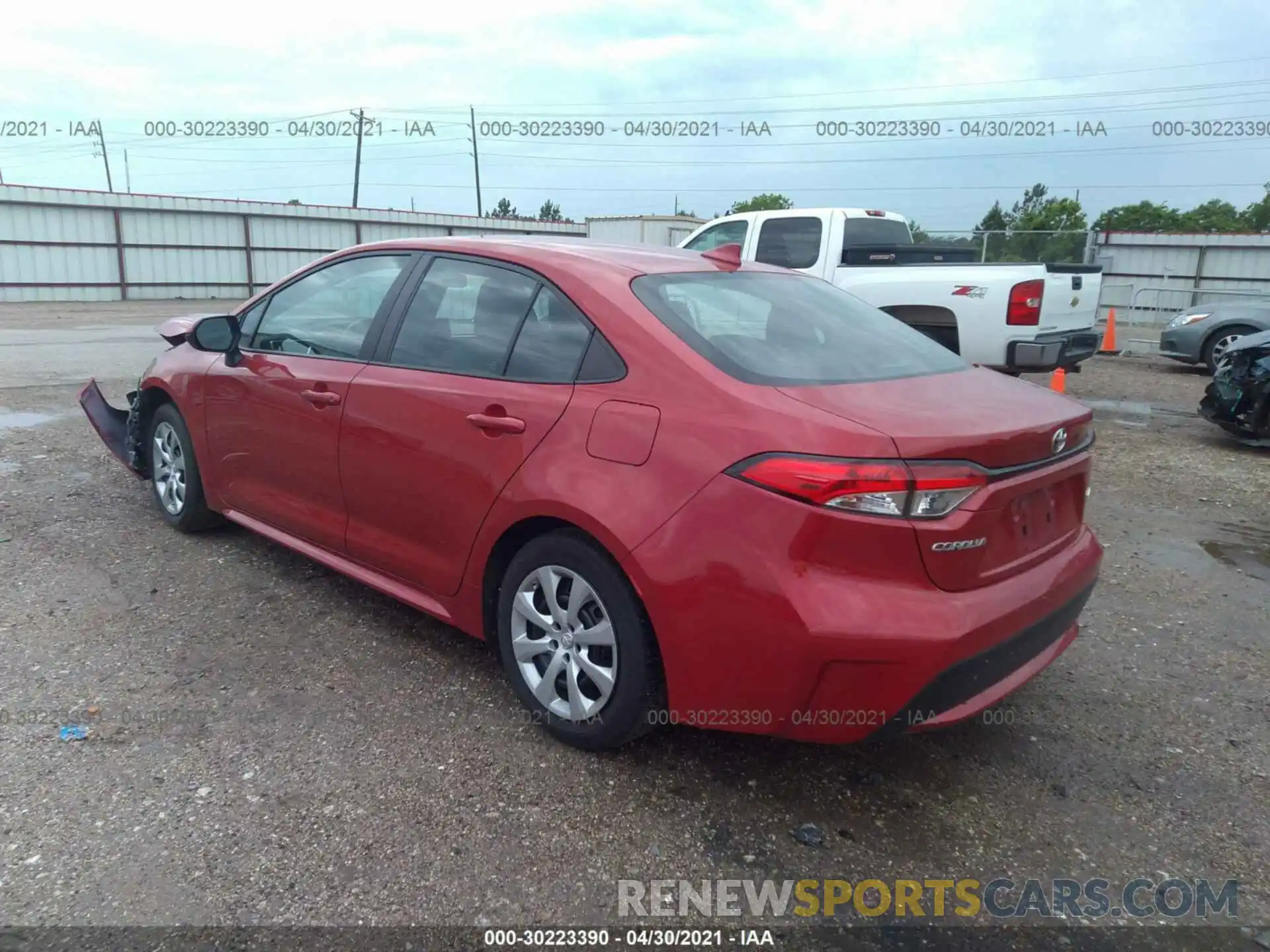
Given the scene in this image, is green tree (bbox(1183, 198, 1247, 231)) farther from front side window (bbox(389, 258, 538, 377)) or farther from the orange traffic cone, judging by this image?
front side window (bbox(389, 258, 538, 377))

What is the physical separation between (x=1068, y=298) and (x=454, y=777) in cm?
750

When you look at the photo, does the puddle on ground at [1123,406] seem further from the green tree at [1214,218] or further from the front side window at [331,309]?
the green tree at [1214,218]

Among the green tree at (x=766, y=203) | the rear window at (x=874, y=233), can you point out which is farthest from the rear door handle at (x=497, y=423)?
the green tree at (x=766, y=203)

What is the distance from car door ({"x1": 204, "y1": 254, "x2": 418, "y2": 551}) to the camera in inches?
146

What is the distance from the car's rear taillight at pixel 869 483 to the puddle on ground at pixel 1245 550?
135 inches

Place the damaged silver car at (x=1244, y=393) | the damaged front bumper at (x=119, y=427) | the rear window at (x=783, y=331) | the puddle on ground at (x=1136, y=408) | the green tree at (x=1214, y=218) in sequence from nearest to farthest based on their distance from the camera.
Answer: the rear window at (x=783, y=331), the damaged front bumper at (x=119, y=427), the damaged silver car at (x=1244, y=393), the puddle on ground at (x=1136, y=408), the green tree at (x=1214, y=218)

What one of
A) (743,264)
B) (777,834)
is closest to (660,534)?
(777,834)

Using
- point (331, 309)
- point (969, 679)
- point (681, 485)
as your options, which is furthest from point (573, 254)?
point (969, 679)

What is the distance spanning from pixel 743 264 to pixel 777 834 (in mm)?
2116

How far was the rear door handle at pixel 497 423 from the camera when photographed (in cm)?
299

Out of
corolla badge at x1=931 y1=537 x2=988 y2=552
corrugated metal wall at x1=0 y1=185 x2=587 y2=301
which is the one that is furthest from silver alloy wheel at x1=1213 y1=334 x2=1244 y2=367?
corrugated metal wall at x1=0 y1=185 x2=587 y2=301

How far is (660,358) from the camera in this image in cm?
275

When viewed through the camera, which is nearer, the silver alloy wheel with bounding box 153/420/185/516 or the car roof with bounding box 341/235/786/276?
the car roof with bounding box 341/235/786/276

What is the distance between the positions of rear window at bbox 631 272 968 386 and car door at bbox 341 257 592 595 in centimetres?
35
